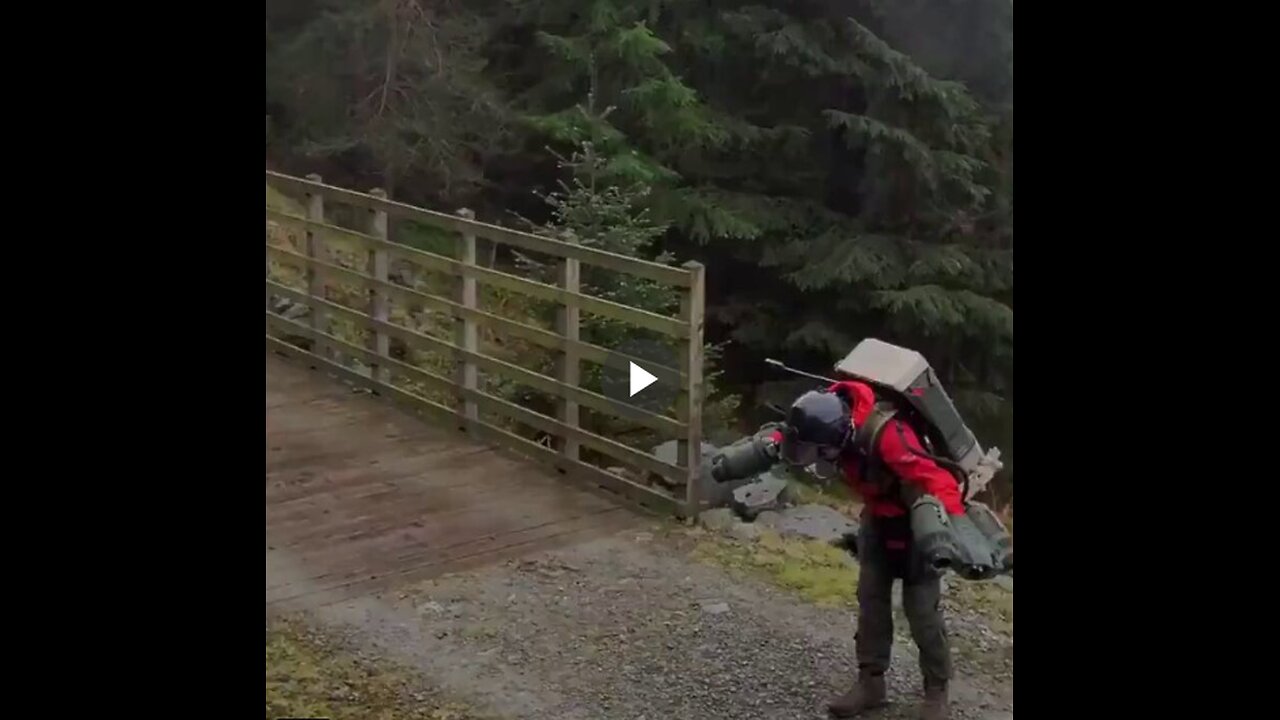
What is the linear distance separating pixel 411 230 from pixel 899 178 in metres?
0.62

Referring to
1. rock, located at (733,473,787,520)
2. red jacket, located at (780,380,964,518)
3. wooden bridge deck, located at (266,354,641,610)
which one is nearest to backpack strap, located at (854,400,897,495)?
red jacket, located at (780,380,964,518)

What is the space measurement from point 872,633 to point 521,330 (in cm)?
59

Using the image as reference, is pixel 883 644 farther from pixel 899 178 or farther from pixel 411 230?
pixel 411 230

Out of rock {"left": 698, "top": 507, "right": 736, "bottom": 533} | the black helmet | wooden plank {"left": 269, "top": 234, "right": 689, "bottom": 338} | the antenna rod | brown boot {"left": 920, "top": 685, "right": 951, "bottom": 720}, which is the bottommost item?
brown boot {"left": 920, "top": 685, "right": 951, "bottom": 720}

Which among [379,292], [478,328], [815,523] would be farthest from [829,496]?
[379,292]

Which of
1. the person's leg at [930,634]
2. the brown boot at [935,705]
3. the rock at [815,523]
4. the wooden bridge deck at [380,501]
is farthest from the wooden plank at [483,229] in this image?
the brown boot at [935,705]

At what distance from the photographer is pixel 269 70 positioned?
217 centimetres

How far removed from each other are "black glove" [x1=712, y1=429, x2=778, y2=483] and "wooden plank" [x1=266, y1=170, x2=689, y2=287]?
22cm

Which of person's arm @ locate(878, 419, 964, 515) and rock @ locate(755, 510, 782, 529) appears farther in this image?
rock @ locate(755, 510, 782, 529)

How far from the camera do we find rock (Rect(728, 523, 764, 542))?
2176 mm

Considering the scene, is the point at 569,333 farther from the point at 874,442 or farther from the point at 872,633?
the point at 872,633

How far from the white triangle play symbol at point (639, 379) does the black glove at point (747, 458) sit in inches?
5.3

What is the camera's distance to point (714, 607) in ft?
7.12

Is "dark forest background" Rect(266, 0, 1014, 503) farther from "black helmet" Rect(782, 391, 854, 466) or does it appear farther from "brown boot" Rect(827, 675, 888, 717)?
"brown boot" Rect(827, 675, 888, 717)
